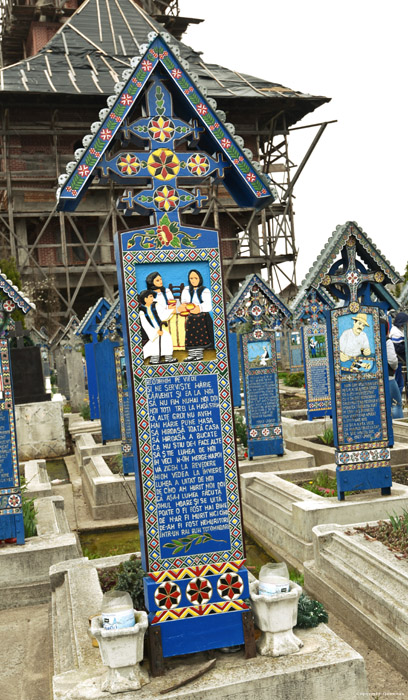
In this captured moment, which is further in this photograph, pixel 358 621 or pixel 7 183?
pixel 7 183

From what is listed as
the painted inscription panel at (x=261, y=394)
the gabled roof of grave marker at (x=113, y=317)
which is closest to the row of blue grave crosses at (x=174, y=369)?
the painted inscription panel at (x=261, y=394)

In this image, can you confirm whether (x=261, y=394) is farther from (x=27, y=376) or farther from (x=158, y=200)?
(x=158, y=200)

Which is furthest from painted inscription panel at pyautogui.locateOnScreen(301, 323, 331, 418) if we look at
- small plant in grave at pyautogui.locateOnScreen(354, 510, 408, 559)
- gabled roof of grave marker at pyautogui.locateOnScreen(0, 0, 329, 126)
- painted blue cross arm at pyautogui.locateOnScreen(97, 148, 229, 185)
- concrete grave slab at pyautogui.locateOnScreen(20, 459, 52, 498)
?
gabled roof of grave marker at pyautogui.locateOnScreen(0, 0, 329, 126)

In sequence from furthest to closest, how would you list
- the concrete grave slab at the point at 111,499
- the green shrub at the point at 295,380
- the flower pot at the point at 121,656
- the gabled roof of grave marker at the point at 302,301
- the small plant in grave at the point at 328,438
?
the green shrub at the point at 295,380
the small plant in grave at the point at 328,438
the concrete grave slab at the point at 111,499
the gabled roof of grave marker at the point at 302,301
the flower pot at the point at 121,656

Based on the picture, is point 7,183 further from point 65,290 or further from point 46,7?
point 46,7

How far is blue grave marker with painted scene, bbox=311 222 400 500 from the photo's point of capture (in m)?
7.42

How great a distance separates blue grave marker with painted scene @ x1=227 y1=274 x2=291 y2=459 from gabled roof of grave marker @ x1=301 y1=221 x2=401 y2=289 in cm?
383

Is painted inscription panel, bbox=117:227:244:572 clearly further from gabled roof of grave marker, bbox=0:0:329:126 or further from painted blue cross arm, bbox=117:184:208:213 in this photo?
gabled roof of grave marker, bbox=0:0:329:126

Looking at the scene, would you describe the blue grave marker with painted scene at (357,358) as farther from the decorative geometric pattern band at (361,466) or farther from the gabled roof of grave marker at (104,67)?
the gabled roof of grave marker at (104,67)

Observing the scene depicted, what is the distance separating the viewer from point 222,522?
4371 millimetres

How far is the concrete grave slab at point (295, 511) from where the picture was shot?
710 cm

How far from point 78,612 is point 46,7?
38.1 m

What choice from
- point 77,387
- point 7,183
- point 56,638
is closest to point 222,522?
point 56,638

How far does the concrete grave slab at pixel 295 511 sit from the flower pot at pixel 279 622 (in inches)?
106
